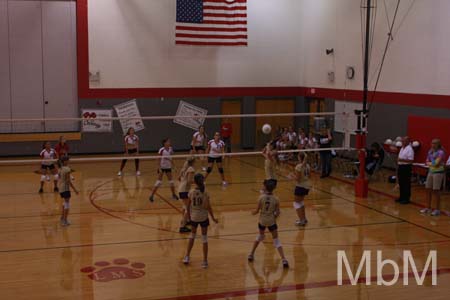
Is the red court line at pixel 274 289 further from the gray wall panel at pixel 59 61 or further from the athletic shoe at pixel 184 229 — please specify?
the gray wall panel at pixel 59 61

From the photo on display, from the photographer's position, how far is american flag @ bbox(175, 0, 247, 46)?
1067 inches

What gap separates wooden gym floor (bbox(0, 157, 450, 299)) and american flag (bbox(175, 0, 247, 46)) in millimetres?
9702

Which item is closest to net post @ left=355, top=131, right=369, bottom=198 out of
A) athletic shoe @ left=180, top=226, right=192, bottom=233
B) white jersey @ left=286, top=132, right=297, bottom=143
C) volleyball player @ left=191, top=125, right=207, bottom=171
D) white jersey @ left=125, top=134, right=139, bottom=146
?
volleyball player @ left=191, top=125, right=207, bottom=171

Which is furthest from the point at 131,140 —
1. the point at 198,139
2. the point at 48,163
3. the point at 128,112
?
the point at 128,112

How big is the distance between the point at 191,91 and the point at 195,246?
15.8m

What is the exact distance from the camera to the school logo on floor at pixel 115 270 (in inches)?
436

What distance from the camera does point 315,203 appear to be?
1767cm

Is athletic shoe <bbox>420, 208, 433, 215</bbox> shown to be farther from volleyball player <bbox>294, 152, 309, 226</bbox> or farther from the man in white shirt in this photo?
volleyball player <bbox>294, 152, 309, 226</bbox>

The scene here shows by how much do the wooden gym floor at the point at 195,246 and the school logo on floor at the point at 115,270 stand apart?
0.02m

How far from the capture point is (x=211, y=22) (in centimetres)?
2745

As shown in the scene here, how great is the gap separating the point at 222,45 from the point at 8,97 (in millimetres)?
10034

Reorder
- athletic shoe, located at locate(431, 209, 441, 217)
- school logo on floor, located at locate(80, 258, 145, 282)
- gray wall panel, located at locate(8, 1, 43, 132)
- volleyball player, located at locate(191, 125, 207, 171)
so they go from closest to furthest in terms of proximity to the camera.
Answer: school logo on floor, located at locate(80, 258, 145, 282), athletic shoe, located at locate(431, 209, 441, 217), volleyball player, located at locate(191, 125, 207, 171), gray wall panel, located at locate(8, 1, 43, 132)

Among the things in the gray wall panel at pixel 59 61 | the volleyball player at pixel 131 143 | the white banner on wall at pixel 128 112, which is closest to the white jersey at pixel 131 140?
the volleyball player at pixel 131 143

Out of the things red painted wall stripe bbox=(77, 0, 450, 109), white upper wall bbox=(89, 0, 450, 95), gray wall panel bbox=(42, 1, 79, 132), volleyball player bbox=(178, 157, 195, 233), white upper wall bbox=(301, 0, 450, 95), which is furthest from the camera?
gray wall panel bbox=(42, 1, 79, 132)
